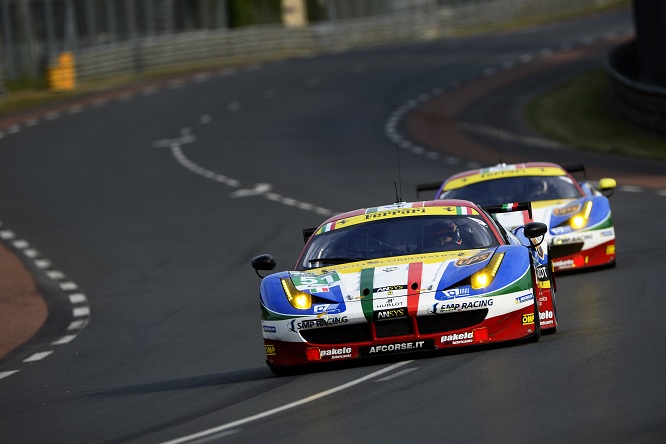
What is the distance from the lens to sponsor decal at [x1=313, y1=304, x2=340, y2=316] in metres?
10.1

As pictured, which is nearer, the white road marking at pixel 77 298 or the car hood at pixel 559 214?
the car hood at pixel 559 214

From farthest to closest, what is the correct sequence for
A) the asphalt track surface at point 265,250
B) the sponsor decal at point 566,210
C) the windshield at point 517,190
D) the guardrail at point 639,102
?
the guardrail at point 639,102 < the windshield at point 517,190 < the sponsor decal at point 566,210 < the asphalt track surface at point 265,250

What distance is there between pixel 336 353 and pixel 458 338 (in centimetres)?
86

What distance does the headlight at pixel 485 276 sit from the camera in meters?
10.1

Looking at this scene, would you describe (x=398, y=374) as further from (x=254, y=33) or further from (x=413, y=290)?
(x=254, y=33)

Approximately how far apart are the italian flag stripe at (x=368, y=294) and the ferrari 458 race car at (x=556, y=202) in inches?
232

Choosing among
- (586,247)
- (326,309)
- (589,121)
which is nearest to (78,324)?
(586,247)

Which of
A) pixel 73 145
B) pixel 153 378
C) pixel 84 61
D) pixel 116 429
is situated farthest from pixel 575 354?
pixel 84 61

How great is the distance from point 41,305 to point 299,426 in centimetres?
1139

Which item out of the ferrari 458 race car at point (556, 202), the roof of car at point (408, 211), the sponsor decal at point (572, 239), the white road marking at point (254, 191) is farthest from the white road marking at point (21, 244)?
the roof of car at point (408, 211)

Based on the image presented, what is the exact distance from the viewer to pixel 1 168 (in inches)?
1387

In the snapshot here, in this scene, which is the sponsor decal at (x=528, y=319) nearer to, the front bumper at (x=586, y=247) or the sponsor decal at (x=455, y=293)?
the sponsor decal at (x=455, y=293)

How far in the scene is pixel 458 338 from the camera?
393 inches

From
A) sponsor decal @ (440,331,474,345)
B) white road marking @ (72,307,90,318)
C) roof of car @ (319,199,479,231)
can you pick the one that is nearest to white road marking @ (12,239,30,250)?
white road marking @ (72,307,90,318)
